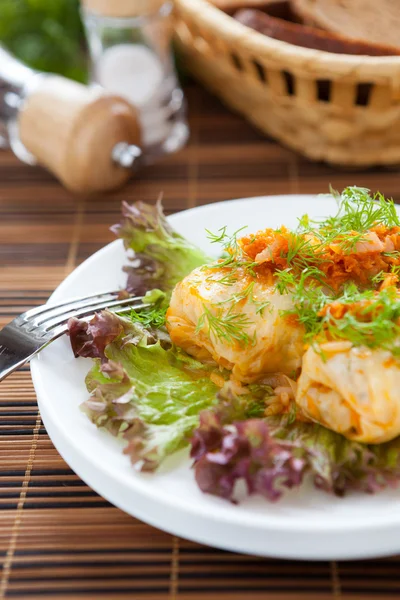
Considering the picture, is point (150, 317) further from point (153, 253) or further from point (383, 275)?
Answer: point (383, 275)

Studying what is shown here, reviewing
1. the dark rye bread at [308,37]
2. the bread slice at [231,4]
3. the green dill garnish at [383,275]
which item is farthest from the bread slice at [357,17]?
the green dill garnish at [383,275]

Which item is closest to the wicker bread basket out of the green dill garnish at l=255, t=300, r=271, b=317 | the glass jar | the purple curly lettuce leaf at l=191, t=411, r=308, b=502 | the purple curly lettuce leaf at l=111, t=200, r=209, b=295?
the glass jar

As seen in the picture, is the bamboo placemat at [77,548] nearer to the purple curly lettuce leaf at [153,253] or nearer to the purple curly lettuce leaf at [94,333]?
the purple curly lettuce leaf at [94,333]

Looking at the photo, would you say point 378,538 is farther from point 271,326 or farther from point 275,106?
point 275,106

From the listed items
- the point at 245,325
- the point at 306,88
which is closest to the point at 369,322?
the point at 245,325

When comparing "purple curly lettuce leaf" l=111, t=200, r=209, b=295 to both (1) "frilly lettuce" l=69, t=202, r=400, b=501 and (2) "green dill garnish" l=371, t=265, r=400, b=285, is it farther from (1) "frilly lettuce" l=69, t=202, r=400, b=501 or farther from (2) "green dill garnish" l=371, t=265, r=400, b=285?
(2) "green dill garnish" l=371, t=265, r=400, b=285

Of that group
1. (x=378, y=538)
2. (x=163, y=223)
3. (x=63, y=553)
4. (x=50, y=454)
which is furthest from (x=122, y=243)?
(x=378, y=538)
